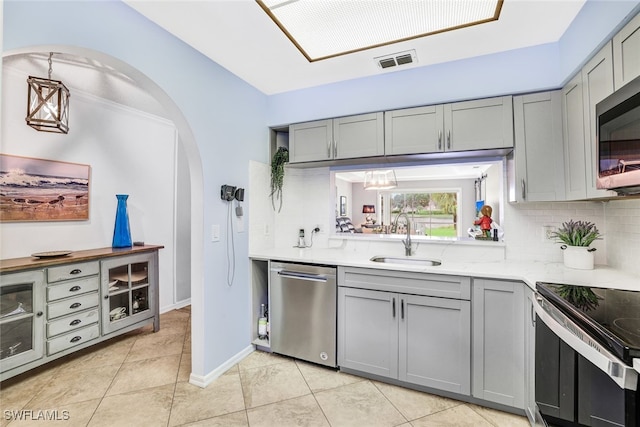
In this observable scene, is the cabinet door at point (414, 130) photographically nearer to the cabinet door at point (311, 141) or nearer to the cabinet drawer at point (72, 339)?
the cabinet door at point (311, 141)

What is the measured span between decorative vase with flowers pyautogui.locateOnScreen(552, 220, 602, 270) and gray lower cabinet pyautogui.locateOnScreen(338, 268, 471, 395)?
827mm

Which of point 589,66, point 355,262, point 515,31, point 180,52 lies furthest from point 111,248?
point 589,66

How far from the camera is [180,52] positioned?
7.02ft

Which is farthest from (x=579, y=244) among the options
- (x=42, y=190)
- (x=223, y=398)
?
(x=42, y=190)

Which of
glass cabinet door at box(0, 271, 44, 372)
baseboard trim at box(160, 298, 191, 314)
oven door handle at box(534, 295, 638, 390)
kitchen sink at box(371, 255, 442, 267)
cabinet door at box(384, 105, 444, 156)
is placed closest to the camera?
oven door handle at box(534, 295, 638, 390)

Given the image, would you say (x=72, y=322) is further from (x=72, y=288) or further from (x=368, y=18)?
(x=368, y=18)

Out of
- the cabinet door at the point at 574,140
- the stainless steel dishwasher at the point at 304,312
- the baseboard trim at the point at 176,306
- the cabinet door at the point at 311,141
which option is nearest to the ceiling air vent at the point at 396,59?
the cabinet door at the point at 311,141

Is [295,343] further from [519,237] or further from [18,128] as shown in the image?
[18,128]

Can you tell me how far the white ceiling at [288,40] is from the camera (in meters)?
1.83

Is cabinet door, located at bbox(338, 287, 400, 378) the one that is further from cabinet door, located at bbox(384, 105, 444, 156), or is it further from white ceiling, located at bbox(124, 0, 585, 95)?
white ceiling, located at bbox(124, 0, 585, 95)

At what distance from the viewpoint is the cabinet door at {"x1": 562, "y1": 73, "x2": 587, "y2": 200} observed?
1.91 meters

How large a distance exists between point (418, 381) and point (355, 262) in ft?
3.13

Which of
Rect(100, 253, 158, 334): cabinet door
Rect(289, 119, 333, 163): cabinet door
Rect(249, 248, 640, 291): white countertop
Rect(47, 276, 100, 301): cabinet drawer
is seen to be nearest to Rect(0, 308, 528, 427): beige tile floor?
Rect(100, 253, 158, 334): cabinet door

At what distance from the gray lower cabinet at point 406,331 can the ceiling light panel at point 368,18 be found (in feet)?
5.51
